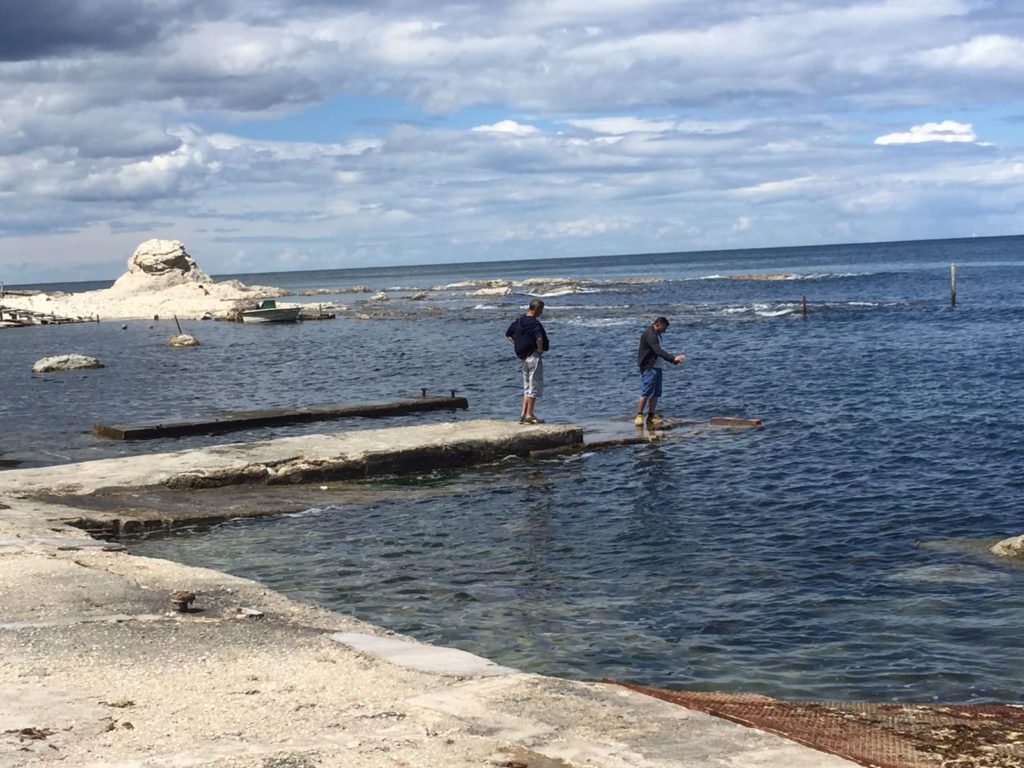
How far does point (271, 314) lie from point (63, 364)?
30278 millimetres

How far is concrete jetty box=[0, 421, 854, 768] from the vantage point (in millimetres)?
5352

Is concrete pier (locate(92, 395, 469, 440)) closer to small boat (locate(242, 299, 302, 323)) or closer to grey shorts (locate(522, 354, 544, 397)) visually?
grey shorts (locate(522, 354, 544, 397))

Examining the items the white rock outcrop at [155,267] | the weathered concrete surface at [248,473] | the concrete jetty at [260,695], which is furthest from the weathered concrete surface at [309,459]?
the white rock outcrop at [155,267]

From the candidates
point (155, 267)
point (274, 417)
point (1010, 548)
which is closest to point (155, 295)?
point (155, 267)

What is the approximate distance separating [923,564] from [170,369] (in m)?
31.6

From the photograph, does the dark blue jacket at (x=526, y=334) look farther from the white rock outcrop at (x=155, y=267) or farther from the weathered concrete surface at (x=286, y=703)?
the white rock outcrop at (x=155, y=267)

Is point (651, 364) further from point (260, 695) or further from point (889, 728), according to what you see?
point (260, 695)

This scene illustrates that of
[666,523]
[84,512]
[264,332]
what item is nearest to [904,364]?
[666,523]

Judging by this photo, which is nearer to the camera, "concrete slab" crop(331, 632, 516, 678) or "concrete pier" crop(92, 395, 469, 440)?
"concrete slab" crop(331, 632, 516, 678)

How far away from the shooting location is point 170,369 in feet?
128

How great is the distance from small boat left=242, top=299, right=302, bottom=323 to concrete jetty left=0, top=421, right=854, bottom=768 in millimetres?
59565

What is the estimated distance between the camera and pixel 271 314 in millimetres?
68875

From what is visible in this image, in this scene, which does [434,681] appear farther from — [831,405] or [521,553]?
[831,405]

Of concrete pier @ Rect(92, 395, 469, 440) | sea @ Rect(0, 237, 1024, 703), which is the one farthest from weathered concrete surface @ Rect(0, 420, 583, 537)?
concrete pier @ Rect(92, 395, 469, 440)
